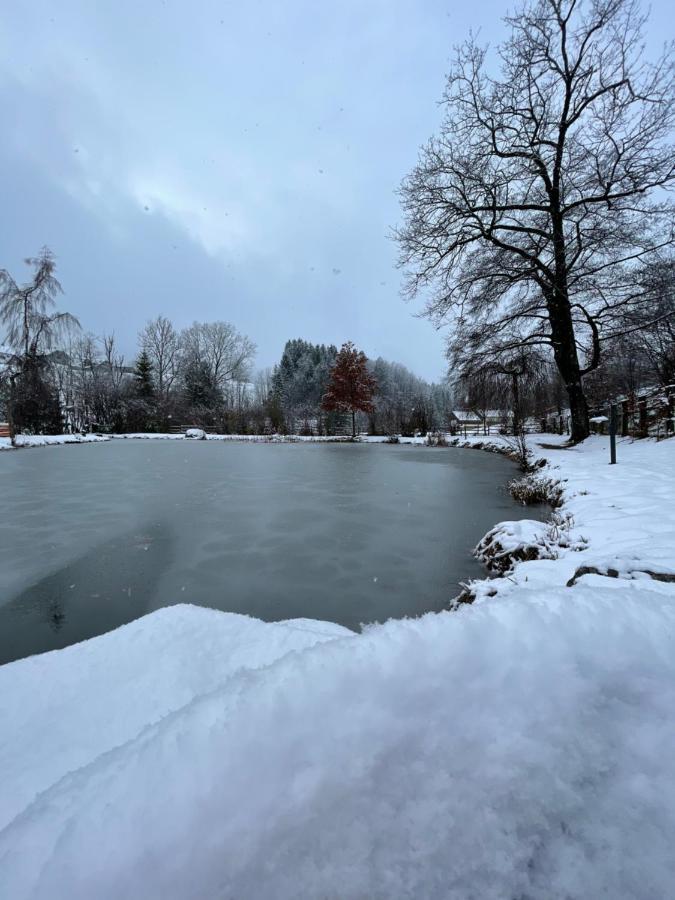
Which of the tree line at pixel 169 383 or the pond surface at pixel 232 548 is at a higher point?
the tree line at pixel 169 383

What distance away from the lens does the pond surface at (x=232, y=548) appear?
9.64ft

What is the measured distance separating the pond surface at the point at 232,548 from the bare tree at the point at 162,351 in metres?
30.1

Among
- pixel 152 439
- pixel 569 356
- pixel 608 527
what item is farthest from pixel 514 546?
pixel 152 439

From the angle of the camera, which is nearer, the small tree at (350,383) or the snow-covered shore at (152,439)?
the snow-covered shore at (152,439)

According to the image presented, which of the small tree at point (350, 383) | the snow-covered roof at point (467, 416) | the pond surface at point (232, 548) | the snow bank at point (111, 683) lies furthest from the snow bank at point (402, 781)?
the small tree at point (350, 383)

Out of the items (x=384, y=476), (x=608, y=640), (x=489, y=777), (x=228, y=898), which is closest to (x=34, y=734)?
(x=228, y=898)

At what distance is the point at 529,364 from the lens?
14266 millimetres

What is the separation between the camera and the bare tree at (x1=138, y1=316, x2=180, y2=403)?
118 feet

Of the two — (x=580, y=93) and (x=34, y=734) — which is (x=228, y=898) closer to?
(x=34, y=734)

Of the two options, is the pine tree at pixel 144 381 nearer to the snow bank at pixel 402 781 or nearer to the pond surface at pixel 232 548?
the pond surface at pixel 232 548

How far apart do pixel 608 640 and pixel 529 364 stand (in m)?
15.3

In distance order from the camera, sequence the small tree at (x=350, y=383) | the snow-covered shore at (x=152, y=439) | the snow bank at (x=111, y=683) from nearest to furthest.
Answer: the snow bank at (x=111, y=683) < the snow-covered shore at (x=152, y=439) < the small tree at (x=350, y=383)

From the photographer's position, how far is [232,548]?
4.27 meters

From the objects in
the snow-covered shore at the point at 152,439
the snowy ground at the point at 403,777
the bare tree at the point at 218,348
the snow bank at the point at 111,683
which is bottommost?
the snow bank at the point at 111,683
